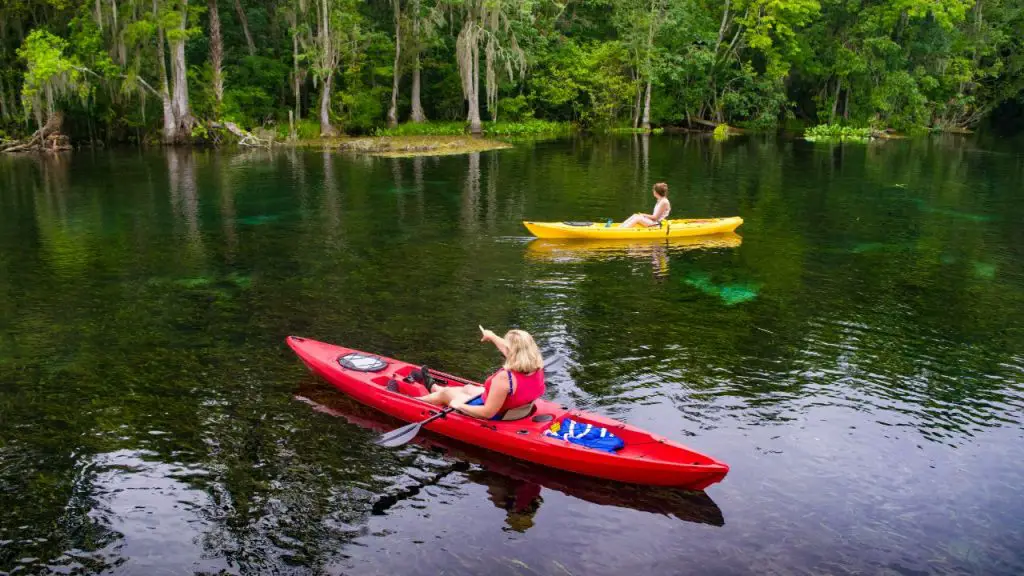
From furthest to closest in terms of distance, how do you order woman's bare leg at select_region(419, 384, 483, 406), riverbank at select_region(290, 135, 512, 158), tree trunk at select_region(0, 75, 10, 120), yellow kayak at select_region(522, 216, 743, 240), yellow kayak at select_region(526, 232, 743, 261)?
tree trunk at select_region(0, 75, 10, 120), riverbank at select_region(290, 135, 512, 158), yellow kayak at select_region(522, 216, 743, 240), yellow kayak at select_region(526, 232, 743, 261), woman's bare leg at select_region(419, 384, 483, 406)

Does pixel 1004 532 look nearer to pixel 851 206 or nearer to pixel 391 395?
pixel 391 395

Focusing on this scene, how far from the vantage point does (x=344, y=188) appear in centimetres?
2552

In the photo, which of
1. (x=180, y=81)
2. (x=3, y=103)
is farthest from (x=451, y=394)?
(x=3, y=103)

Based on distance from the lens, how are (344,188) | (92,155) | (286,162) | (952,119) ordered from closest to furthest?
(344,188), (286,162), (92,155), (952,119)

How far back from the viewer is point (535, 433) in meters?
7.95

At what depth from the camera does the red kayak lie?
7.39 meters

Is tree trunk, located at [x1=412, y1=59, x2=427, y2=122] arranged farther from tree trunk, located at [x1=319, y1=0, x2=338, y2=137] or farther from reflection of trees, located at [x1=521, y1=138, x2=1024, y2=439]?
reflection of trees, located at [x1=521, y1=138, x2=1024, y2=439]

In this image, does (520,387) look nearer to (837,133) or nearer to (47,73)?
(47,73)

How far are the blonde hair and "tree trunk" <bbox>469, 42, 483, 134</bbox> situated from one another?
33.1 m

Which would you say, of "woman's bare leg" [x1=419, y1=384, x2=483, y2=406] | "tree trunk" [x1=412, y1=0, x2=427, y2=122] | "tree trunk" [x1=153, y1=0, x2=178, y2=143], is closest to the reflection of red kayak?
"woman's bare leg" [x1=419, y1=384, x2=483, y2=406]

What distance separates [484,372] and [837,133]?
42.3m

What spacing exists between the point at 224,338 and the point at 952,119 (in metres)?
52.0

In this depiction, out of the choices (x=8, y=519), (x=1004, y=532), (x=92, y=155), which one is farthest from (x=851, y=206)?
(x=92, y=155)

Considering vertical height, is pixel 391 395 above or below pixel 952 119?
below
